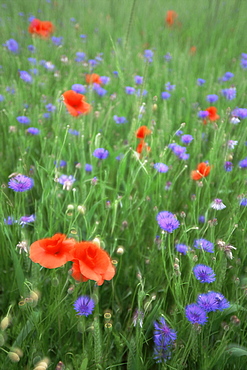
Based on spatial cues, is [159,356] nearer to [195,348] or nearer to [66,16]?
[195,348]

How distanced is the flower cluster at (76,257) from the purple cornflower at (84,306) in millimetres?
52

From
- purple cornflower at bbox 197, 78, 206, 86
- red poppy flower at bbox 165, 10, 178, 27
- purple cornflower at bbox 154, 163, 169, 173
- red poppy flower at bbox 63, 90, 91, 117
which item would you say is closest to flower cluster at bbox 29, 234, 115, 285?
purple cornflower at bbox 154, 163, 169, 173

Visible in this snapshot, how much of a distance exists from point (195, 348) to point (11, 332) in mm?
476

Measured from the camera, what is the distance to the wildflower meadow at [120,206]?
833 mm

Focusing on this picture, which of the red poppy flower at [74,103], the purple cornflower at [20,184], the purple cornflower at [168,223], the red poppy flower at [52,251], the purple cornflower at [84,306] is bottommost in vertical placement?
the purple cornflower at [84,306]

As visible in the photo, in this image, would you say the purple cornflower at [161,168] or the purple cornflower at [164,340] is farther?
the purple cornflower at [161,168]

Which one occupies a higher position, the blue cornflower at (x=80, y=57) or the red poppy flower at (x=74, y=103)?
the red poppy flower at (x=74, y=103)

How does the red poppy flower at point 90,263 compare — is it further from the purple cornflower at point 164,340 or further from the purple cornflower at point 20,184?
the purple cornflower at point 20,184

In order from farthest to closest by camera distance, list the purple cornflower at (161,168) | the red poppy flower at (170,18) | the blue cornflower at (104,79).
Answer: the red poppy flower at (170,18) < the blue cornflower at (104,79) < the purple cornflower at (161,168)

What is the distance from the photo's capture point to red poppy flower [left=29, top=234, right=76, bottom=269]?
78cm

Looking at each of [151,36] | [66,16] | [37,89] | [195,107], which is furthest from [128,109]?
[66,16]

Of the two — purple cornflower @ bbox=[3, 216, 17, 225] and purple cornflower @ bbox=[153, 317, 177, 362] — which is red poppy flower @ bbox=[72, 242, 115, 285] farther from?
purple cornflower @ bbox=[3, 216, 17, 225]

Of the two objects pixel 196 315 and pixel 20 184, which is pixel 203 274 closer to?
pixel 196 315

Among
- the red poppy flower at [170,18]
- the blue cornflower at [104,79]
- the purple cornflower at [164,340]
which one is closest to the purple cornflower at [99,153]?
the purple cornflower at [164,340]
